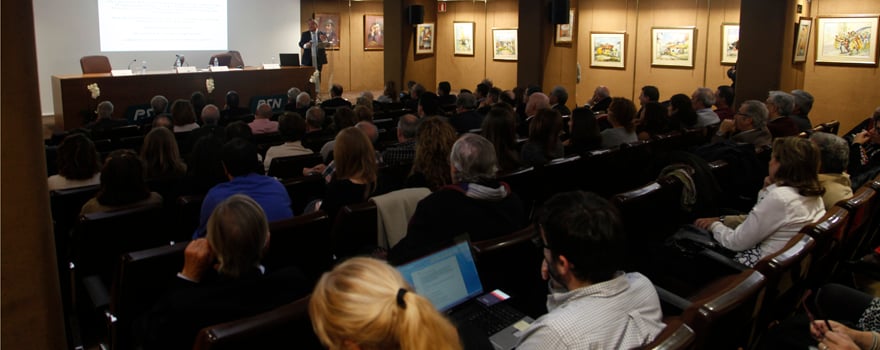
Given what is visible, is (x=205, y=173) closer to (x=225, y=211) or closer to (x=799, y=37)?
(x=225, y=211)

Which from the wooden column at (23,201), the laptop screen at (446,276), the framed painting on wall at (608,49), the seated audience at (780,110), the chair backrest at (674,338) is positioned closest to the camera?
the chair backrest at (674,338)

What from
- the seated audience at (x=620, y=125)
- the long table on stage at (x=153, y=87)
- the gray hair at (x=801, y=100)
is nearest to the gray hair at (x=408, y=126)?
the seated audience at (x=620, y=125)

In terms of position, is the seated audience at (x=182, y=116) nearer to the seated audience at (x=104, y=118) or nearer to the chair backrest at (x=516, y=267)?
the seated audience at (x=104, y=118)

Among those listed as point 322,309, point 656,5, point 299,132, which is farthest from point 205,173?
point 656,5

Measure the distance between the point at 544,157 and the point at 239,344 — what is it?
3.65m

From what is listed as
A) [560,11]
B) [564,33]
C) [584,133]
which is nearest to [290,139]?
[584,133]

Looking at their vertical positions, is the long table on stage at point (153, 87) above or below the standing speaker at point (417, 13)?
below

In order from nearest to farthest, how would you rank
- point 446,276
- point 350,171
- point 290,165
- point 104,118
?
point 446,276 → point 350,171 → point 290,165 → point 104,118

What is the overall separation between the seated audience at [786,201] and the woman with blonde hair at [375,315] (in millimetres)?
2515

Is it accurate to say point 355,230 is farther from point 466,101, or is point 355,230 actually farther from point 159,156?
point 466,101

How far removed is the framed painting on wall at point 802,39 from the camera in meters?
9.12

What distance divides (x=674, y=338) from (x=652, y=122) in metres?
4.65

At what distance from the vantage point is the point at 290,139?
5582mm

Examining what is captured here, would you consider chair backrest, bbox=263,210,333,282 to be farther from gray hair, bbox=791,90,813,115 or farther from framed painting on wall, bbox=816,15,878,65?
Answer: framed painting on wall, bbox=816,15,878,65
